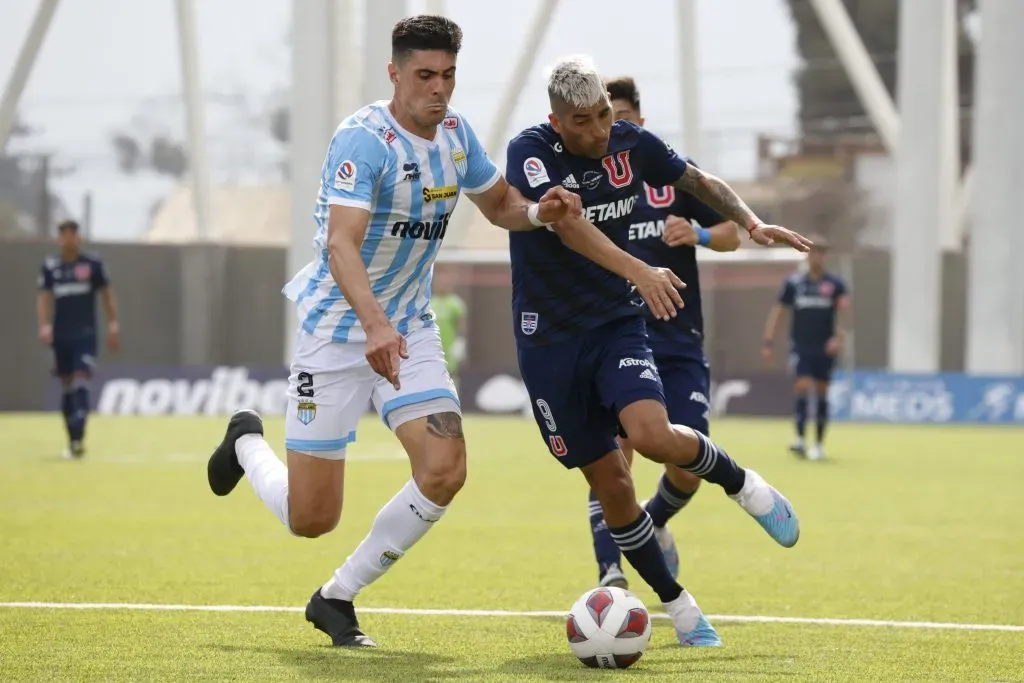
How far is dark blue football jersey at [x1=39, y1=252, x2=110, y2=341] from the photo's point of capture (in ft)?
59.2

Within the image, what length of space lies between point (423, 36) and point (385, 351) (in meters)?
1.26

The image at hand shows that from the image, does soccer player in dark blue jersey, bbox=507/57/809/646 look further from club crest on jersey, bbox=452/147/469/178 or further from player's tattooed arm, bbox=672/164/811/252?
club crest on jersey, bbox=452/147/469/178

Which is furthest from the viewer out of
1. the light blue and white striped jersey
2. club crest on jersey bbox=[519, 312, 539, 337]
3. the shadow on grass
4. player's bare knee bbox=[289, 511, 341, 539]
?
club crest on jersey bbox=[519, 312, 539, 337]

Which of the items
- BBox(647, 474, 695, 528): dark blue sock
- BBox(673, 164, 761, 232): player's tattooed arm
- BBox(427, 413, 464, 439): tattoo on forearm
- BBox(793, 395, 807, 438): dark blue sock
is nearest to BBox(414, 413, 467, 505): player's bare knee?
BBox(427, 413, 464, 439): tattoo on forearm

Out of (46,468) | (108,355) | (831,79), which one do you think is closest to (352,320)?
(46,468)

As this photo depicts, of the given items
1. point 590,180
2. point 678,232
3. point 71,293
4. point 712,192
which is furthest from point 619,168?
point 71,293

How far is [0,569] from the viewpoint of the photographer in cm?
873

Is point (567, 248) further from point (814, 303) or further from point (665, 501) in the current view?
point (814, 303)

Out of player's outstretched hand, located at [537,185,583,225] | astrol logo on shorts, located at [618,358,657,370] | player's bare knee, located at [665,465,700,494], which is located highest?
player's outstretched hand, located at [537,185,583,225]

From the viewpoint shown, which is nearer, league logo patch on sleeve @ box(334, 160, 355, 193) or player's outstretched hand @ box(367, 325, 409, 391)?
player's outstretched hand @ box(367, 325, 409, 391)

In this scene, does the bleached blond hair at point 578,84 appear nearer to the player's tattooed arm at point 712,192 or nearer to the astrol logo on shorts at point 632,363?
the player's tattooed arm at point 712,192

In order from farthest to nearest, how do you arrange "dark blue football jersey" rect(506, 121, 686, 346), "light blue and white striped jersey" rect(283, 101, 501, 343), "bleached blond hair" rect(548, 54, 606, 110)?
"dark blue football jersey" rect(506, 121, 686, 346)
"bleached blond hair" rect(548, 54, 606, 110)
"light blue and white striped jersey" rect(283, 101, 501, 343)

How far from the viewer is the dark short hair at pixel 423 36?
6.28 m

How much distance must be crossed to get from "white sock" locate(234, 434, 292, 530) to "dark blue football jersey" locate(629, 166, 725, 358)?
202 centimetres
